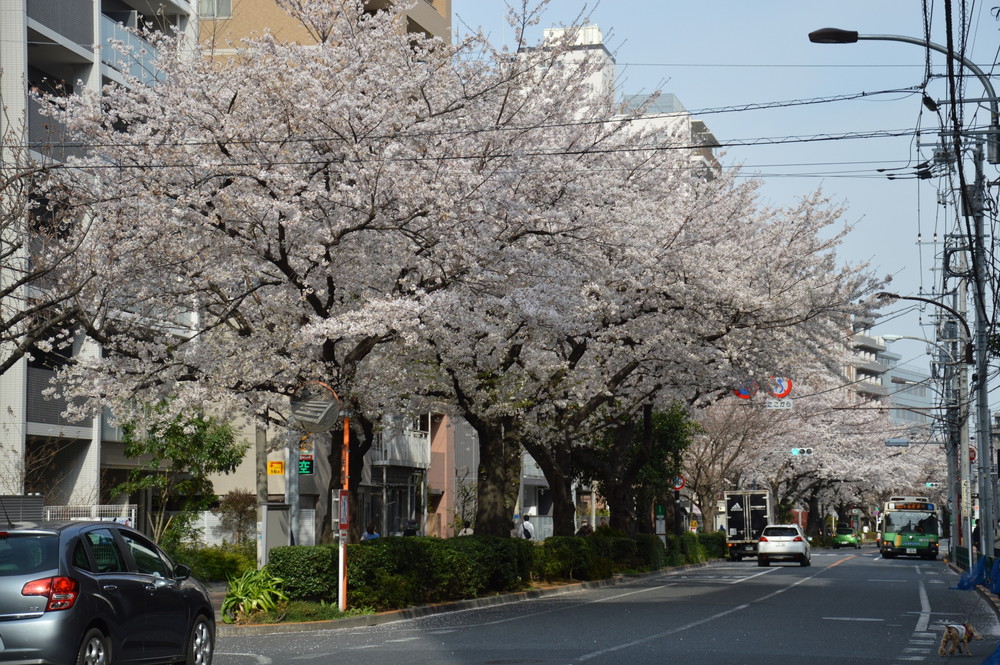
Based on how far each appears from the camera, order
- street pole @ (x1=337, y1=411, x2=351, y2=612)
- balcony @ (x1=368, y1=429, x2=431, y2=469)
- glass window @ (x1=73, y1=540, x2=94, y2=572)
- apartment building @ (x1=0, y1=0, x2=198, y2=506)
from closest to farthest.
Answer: glass window @ (x1=73, y1=540, x2=94, y2=572)
street pole @ (x1=337, y1=411, x2=351, y2=612)
apartment building @ (x1=0, y1=0, x2=198, y2=506)
balcony @ (x1=368, y1=429, x2=431, y2=469)

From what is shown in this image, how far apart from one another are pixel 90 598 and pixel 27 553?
65 centimetres

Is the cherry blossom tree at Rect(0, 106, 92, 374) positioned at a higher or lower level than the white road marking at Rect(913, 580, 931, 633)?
higher

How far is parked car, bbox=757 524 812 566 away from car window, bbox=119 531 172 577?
41402 millimetres

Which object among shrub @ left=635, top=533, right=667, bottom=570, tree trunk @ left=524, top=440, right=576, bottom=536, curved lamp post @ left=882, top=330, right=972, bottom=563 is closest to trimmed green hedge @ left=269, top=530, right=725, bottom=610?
tree trunk @ left=524, top=440, right=576, bottom=536

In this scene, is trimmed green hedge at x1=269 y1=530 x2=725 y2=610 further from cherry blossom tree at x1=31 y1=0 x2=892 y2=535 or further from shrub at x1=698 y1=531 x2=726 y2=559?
shrub at x1=698 y1=531 x2=726 y2=559

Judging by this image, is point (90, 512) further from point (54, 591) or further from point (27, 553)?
point (54, 591)

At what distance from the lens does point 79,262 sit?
19609mm

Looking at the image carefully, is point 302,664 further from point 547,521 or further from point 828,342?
point 547,521

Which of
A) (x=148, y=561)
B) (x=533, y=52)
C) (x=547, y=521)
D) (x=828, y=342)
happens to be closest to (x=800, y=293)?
(x=828, y=342)

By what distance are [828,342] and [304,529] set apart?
14.3 metres

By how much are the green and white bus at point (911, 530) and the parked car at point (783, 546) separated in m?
17.5

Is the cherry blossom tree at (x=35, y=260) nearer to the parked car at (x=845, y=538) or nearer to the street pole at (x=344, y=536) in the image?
the street pole at (x=344, y=536)

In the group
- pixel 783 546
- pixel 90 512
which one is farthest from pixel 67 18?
pixel 783 546

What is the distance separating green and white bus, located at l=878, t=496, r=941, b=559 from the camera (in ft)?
219
